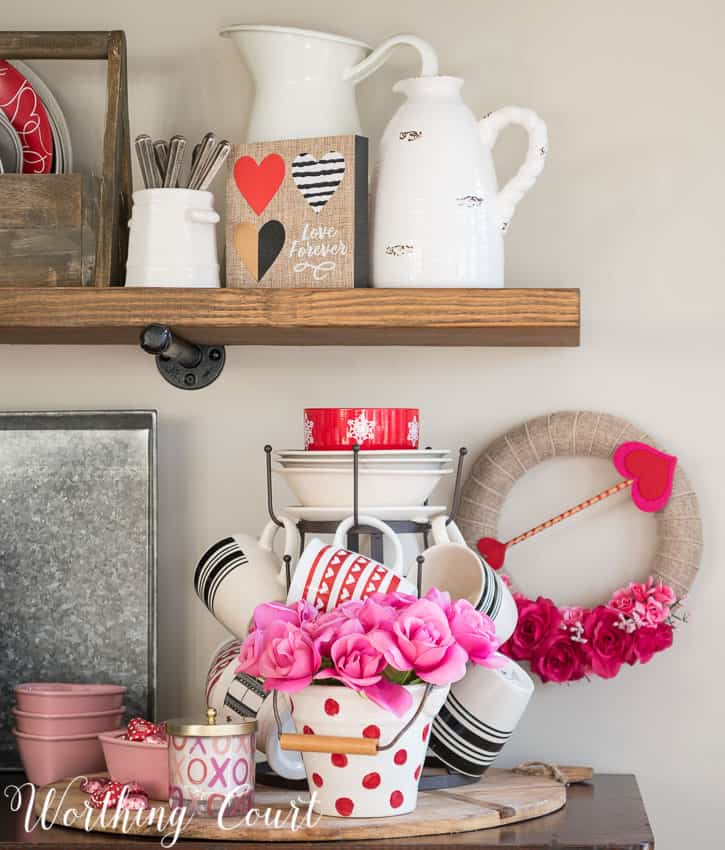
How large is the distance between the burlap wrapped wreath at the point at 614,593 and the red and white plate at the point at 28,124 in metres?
0.67

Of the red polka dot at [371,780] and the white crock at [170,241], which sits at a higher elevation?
the white crock at [170,241]

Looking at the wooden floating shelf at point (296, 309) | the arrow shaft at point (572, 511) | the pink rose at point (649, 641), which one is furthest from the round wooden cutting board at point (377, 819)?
the wooden floating shelf at point (296, 309)

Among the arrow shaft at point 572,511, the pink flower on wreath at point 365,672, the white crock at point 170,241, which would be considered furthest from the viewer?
the arrow shaft at point 572,511

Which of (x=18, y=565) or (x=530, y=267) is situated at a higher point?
(x=530, y=267)

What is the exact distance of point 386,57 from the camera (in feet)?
4.89

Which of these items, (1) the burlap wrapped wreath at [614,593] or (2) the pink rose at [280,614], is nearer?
(2) the pink rose at [280,614]

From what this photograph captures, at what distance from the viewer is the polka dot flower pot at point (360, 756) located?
1.16 metres

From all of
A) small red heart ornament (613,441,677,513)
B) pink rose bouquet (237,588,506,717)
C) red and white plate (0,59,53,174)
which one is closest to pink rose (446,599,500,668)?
pink rose bouquet (237,588,506,717)

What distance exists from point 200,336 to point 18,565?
38 centimetres

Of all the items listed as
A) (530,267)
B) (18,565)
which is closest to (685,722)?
(530,267)

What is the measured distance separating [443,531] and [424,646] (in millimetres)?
235

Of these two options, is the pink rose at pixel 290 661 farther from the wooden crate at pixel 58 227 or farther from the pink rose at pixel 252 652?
the wooden crate at pixel 58 227

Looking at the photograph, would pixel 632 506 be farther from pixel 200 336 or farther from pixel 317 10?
pixel 317 10

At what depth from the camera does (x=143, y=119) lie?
163cm
